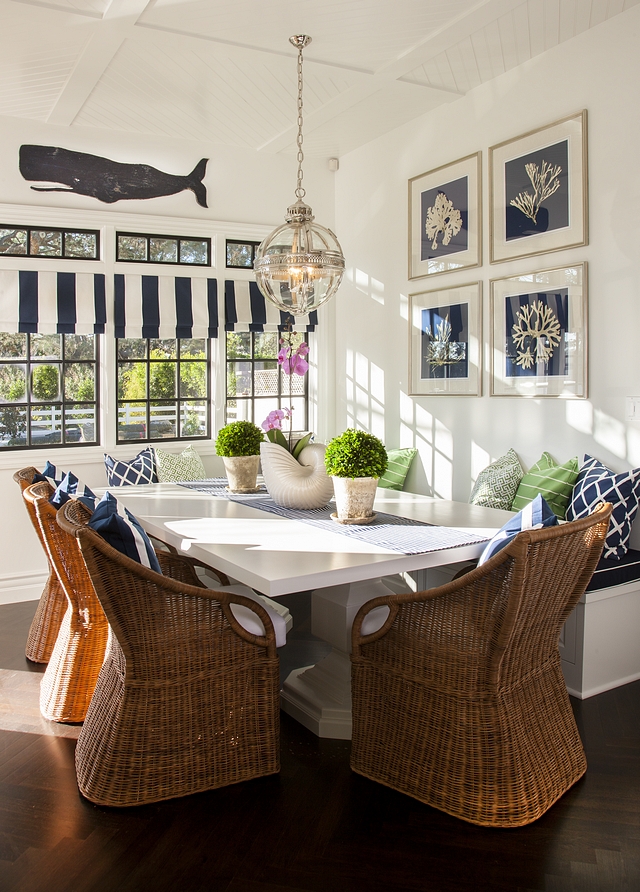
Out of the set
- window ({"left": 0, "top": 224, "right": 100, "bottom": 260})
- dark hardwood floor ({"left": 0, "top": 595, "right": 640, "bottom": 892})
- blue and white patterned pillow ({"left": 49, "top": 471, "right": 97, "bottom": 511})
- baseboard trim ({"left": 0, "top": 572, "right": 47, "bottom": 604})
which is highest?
window ({"left": 0, "top": 224, "right": 100, "bottom": 260})

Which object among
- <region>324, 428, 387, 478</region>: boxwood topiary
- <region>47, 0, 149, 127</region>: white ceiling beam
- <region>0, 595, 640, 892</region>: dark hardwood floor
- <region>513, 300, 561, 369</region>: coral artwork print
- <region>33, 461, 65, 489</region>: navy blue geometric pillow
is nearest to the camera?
<region>0, 595, 640, 892</region>: dark hardwood floor

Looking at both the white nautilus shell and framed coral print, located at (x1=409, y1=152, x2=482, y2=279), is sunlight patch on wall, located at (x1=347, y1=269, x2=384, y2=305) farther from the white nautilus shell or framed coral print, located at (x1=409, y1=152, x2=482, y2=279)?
the white nautilus shell

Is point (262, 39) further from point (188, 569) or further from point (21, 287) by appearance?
point (188, 569)

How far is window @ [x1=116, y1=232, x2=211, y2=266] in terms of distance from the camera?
5.11 m

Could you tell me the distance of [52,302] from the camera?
482 centimetres

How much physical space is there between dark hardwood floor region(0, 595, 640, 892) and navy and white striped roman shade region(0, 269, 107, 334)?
2.95 metres

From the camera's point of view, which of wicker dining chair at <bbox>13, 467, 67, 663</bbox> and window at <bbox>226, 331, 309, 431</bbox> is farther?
window at <bbox>226, 331, 309, 431</bbox>

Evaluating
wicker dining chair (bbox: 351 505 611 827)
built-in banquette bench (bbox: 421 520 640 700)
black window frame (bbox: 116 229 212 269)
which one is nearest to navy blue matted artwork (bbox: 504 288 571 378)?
built-in banquette bench (bbox: 421 520 640 700)

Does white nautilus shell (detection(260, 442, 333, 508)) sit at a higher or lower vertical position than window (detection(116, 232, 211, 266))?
lower

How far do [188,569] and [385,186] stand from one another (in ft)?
10.9

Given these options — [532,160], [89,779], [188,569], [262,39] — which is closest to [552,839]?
[89,779]

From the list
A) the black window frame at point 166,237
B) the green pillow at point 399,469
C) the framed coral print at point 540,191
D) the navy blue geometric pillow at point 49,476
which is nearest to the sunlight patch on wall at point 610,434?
the framed coral print at point 540,191

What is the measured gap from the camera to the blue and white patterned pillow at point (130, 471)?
4793 millimetres

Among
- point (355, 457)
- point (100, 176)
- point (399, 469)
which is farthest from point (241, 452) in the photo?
point (100, 176)
